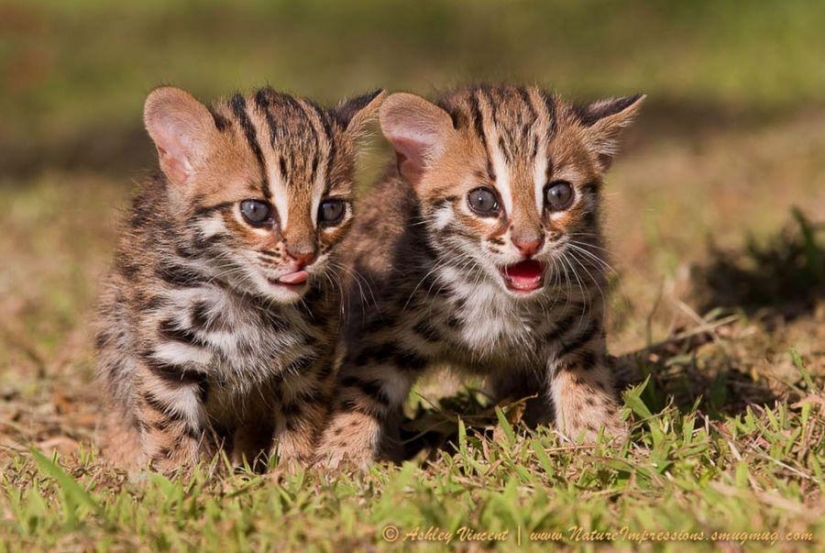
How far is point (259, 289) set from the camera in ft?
14.7

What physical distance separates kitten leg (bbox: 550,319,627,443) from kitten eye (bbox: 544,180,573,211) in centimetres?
62

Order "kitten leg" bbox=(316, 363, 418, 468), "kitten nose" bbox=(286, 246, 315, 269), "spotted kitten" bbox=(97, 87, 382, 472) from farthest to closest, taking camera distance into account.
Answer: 1. "kitten leg" bbox=(316, 363, 418, 468)
2. "spotted kitten" bbox=(97, 87, 382, 472)
3. "kitten nose" bbox=(286, 246, 315, 269)

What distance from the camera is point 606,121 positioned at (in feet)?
16.4

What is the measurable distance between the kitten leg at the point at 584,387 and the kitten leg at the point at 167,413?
163 cm

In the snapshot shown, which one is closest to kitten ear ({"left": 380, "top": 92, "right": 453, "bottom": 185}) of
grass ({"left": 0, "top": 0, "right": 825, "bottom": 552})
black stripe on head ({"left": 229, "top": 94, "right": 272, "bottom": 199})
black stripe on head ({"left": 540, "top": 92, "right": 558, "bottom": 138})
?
black stripe on head ({"left": 540, "top": 92, "right": 558, "bottom": 138})

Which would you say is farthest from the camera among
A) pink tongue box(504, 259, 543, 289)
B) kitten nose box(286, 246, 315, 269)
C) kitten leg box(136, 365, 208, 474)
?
pink tongue box(504, 259, 543, 289)

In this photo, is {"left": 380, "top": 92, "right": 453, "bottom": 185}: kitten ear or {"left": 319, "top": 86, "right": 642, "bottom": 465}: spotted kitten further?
{"left": 380, "top": 92, "right": 453, "bottom": 185}: kitten ear

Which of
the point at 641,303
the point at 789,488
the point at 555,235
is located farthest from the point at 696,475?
the point at 641,303

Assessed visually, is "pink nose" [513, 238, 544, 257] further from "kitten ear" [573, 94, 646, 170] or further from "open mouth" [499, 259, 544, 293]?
"kitten ear" [573, 94, 646, 170]

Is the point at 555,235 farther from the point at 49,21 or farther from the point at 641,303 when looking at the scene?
the point at 49,21

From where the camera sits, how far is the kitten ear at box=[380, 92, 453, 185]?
15.9 ft

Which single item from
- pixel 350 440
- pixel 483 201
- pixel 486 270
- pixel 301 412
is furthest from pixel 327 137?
pixel 350 440

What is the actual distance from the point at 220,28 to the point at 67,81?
3538mm

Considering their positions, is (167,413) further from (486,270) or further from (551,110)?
(551,110)
